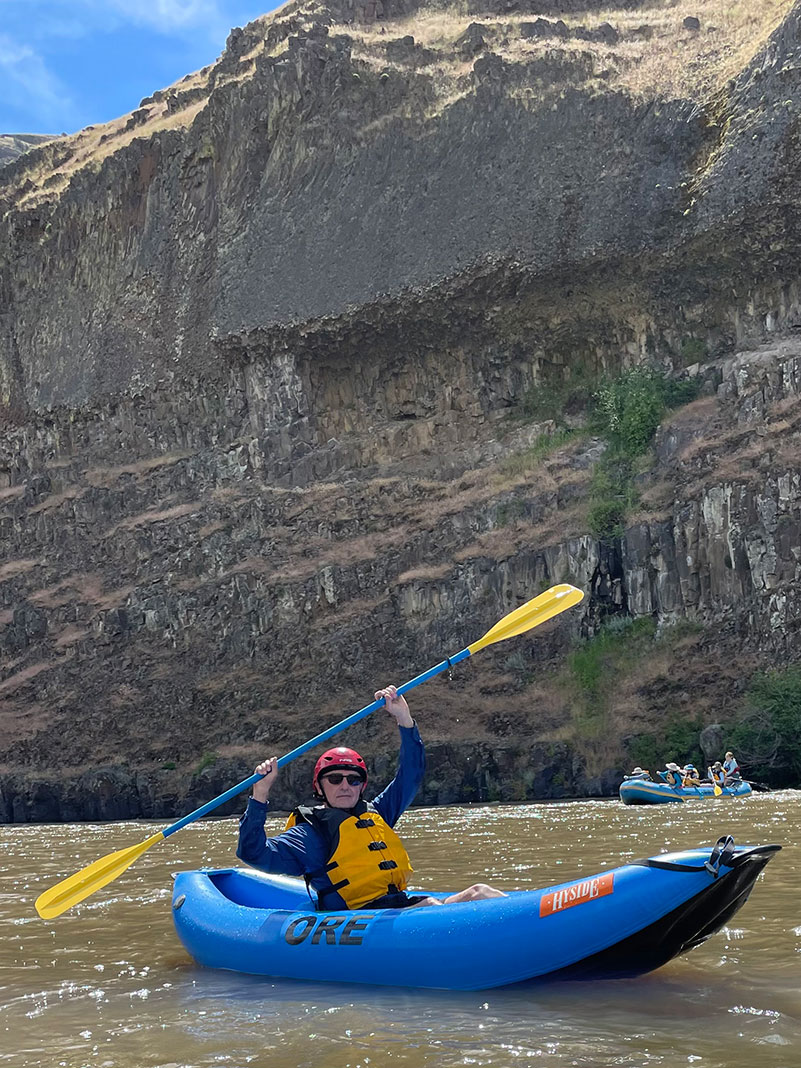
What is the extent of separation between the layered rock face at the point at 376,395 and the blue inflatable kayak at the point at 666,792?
4.48m

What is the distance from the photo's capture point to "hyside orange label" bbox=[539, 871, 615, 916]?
5.55 meters

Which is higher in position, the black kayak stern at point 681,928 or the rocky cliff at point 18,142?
the rocky cliff at point 18,142

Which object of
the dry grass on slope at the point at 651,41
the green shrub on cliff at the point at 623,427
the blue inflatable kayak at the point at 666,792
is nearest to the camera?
the blue inflatable kayak at the point at 666,792

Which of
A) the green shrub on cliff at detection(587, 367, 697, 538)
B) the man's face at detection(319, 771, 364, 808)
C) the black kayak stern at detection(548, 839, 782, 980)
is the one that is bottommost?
the black kayak stern at detection(548, 839, 782, 980)

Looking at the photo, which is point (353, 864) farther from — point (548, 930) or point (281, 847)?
point (548, 930)

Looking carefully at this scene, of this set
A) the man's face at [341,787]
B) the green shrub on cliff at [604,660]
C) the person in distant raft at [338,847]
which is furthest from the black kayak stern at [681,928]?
the green shrub on cliff at [604,660]

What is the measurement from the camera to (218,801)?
26.5 ft

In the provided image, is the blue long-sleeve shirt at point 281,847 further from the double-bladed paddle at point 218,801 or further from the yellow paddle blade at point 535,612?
the yellow paddle blade at point 535,612

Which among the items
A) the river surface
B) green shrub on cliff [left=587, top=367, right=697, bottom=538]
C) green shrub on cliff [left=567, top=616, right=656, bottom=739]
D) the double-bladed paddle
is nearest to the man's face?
the double-bladed paddle

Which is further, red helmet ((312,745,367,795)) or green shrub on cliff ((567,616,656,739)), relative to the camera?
green shrub on cliff ((567,616,656,739))

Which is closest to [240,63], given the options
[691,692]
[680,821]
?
[691,692]

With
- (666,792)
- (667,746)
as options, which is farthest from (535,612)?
(667,746)

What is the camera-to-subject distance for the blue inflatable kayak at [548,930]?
545 centimetres

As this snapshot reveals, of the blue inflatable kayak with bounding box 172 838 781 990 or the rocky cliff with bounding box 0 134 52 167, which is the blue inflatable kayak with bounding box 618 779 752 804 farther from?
the rocky cliff with bounding box 0 134 52 167
